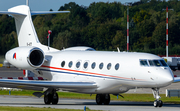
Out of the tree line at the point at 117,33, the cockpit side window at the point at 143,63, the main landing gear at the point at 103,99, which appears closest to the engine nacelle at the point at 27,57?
the main landing gear at the point at 103,99

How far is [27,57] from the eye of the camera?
24.6 meters

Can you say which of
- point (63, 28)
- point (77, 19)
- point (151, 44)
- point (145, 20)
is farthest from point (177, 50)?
point (77, 19)

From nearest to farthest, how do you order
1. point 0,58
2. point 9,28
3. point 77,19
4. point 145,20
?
point 0,58, point 9,28, point 145,20, point 77,19

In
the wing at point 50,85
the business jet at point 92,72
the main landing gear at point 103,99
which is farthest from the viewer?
the main landing gear at point 103,99

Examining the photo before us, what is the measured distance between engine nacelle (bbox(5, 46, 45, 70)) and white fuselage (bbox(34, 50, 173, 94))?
0.68 metres

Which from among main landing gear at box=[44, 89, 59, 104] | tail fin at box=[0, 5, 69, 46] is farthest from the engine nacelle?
tail fin at box=[0, 5, 69, 46]

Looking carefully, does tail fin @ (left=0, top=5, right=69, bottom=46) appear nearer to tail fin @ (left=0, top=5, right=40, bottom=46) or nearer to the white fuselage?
tail fin @ (left=0, top=5, right=40, bottom=46)

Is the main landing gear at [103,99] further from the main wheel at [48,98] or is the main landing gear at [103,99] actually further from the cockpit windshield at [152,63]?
the cockpit windshield at [152,63]

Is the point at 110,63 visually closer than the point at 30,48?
Yes

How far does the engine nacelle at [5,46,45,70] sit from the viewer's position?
24719mm

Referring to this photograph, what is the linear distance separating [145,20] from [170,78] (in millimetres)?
79553

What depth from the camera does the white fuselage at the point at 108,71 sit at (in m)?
21.1

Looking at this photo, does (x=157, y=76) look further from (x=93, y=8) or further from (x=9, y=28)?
(x=93, y=8)

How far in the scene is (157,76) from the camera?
20781 millimetres
